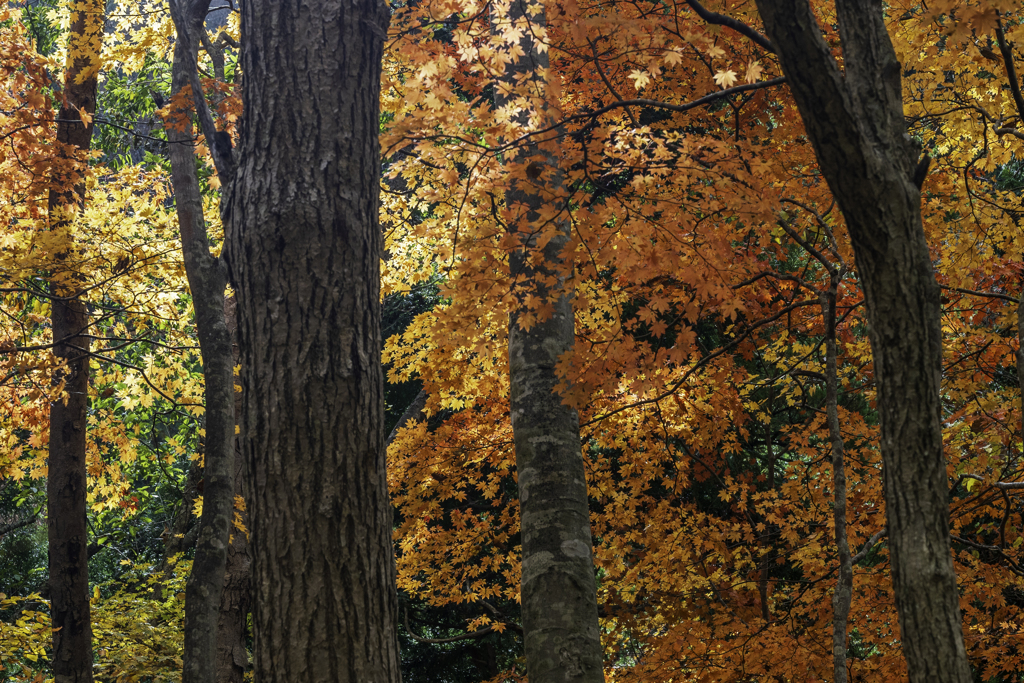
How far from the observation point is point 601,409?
705cm

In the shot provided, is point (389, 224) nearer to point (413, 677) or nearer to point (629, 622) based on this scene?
point (629, 622)

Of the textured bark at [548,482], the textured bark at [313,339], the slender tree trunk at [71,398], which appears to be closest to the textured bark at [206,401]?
the textured bark at [313,339]

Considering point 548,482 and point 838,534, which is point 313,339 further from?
point 838,534

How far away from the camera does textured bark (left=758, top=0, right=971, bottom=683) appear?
2.72m

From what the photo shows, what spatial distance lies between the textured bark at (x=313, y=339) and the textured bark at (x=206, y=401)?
155cm

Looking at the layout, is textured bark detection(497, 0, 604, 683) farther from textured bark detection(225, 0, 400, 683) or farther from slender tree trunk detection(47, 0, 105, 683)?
slender tree trunk detection(47, 0, 105, 683)

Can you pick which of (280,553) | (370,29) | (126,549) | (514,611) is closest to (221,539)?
(280,553)

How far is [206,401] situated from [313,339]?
118 inches

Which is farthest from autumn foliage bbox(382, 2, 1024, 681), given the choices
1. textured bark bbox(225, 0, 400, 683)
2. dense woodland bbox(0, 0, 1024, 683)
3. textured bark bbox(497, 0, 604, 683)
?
textured bark bbox(225, 0, 400, 683)

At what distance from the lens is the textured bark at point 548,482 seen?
14.0ft

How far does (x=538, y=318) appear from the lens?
4.77 metres

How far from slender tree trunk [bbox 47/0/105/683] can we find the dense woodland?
0.12 feet

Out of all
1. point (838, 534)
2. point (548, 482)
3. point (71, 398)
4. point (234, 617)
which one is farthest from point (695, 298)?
point (234, 617)

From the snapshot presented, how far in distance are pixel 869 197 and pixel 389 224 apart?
6.26 metres
